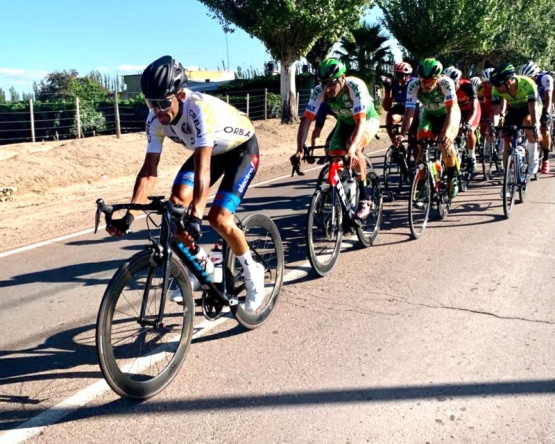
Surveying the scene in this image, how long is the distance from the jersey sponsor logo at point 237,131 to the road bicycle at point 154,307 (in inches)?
27.9

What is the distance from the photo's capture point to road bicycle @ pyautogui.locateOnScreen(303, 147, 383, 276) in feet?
18.2

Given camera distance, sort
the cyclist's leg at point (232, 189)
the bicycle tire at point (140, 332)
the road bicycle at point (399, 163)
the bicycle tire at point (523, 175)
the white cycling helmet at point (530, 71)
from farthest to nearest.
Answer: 1. the white cycling helmet at point (530, 71)
2. the road bicycle at point (399, 163)
3. the bicycle tire at point (523, 175)
4. the cyclist's leg at point (232, 189)
5. the bicycle tire at point (140, 332)

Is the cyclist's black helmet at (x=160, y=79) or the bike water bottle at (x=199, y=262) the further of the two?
the bike water bottle at (x=199, y=262)

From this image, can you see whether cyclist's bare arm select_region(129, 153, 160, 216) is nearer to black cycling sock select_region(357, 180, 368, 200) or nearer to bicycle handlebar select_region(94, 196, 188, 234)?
bicycle handlebar select_region(94, 196, 188, 234)

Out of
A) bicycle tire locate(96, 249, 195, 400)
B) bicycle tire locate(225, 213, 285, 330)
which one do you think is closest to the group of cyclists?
bicycle tire locate(225, 213, 285, 330)

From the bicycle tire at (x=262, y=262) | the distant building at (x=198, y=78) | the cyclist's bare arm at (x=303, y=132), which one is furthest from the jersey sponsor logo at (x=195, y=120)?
the distant building at (x=198, y=78)

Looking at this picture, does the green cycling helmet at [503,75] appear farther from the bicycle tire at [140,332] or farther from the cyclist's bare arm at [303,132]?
the bicycle tire at [140,332]

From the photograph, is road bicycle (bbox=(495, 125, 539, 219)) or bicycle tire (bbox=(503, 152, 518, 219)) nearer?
bicycle tire (bbox=(503, 152, 518, 219))

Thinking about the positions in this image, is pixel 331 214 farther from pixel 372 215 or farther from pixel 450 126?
pixel 450 126

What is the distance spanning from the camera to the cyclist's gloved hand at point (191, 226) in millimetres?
3387

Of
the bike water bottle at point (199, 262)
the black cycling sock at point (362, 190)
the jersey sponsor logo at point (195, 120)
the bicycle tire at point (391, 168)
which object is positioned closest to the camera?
the jersey sponsor logo at point (195, 120)

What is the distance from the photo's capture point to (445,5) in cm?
2945

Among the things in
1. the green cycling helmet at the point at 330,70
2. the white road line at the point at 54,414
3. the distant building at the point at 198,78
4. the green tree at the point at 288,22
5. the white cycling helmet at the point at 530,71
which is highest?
the distant building at the point at 198,78

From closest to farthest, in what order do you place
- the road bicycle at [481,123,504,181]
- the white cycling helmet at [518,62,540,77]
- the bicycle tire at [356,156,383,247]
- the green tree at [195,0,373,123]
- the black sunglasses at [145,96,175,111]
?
the black sunglasses at [145,96,175,111] < the bicycle tire at [356,156,383,247] < the white cycling helmet at [518,62,540,77] < the road bicycle at [481,123,504,181] < the green tree at [195,0,373,123]
